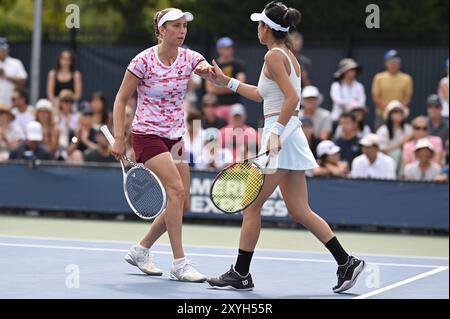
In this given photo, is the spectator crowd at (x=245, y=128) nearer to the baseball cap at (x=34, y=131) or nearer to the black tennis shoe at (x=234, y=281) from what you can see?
the baseball cap at (x=34, y=131)

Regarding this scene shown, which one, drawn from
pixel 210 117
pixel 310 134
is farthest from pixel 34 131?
pixel 310 134

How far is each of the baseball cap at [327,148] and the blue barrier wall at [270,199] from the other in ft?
1.50

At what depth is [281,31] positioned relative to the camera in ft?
25.0

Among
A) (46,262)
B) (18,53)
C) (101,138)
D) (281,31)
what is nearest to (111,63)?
(18,53)

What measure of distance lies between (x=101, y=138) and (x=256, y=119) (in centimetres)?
427

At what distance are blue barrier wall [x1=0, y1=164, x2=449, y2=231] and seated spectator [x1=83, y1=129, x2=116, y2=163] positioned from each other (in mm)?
401

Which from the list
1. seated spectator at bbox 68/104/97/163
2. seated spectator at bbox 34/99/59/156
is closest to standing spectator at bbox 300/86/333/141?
seated spectator at bbox 68/104/97/163

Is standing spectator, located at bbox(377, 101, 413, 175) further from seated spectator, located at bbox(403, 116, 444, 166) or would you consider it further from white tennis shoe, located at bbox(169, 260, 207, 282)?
white tennis shoe, located at bbox(169, 260, 207, 282)

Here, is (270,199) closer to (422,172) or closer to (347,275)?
(422,172)

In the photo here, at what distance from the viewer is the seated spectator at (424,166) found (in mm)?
12555

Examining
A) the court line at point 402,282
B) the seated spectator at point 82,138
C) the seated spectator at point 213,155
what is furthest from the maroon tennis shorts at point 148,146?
the seated spectator at point 82,138

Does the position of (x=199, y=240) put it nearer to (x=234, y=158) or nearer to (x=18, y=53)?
(x=234, y=158)

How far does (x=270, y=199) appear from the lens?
1255cm

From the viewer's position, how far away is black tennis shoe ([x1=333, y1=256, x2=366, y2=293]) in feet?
25.5
